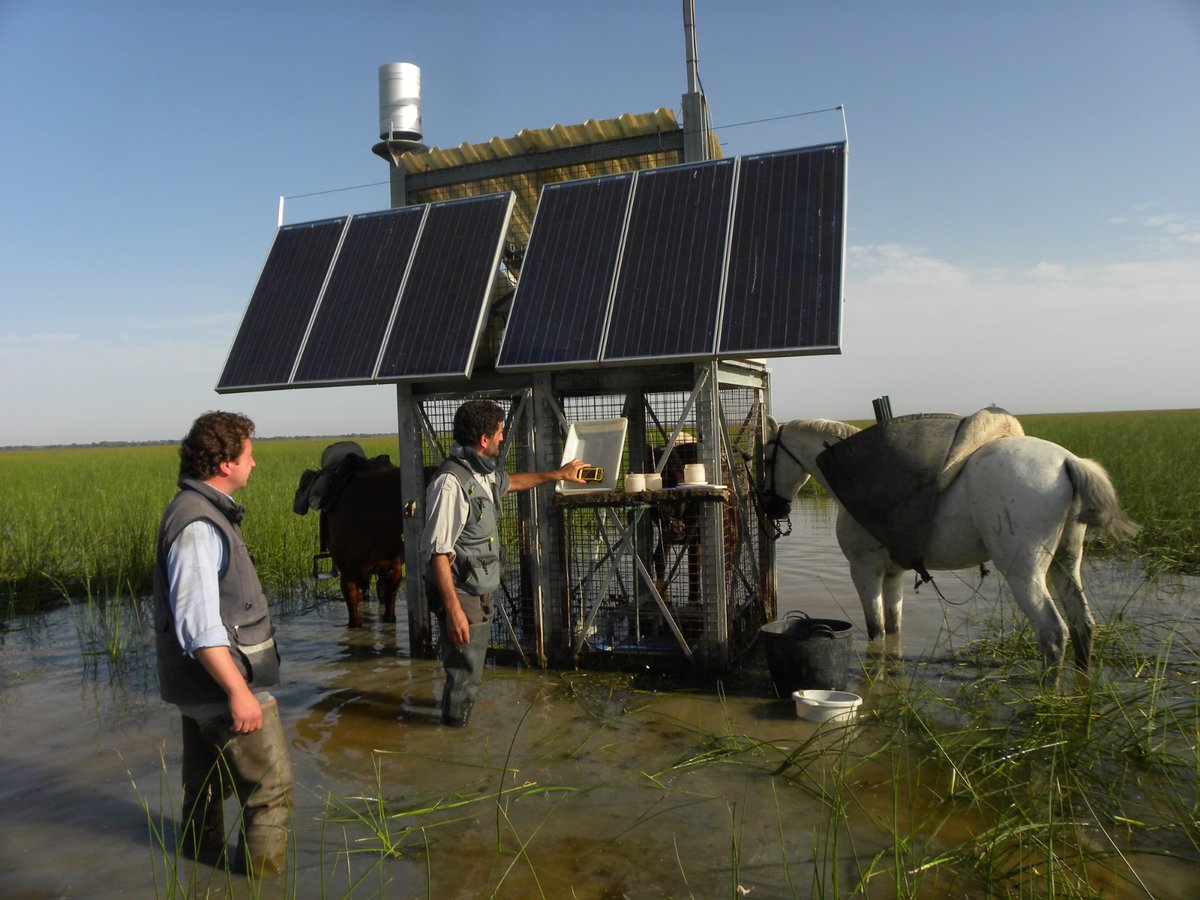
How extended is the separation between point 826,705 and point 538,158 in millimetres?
6309

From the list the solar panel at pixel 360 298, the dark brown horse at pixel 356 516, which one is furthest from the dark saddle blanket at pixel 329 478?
the solar panel at pixel 360 298

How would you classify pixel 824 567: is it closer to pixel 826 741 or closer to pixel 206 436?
pixel 826 741

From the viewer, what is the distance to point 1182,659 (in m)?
6.28

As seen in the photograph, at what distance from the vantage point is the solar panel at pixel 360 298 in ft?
24.0

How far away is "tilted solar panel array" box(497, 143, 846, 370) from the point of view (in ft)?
20.0

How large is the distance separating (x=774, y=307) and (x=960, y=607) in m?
4.46

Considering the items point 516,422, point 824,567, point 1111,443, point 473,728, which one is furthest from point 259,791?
point 1111,443

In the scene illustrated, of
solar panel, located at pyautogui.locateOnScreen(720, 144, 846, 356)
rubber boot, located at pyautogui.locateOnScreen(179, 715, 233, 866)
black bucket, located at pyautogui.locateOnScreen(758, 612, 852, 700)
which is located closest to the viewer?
rubber boot, located at pyautogui.locateOnScreen(179, 715, 233, 866)

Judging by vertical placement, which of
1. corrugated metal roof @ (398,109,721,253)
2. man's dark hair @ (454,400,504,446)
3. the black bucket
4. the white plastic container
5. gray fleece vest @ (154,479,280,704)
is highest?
corrugated metal roof @ (398,109,721,253)

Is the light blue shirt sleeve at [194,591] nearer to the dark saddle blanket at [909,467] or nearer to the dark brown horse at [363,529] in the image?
the dark saddle blanket at [909,467]

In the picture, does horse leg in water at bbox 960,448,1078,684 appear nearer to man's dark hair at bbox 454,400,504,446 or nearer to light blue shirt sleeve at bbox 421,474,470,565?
man's dark hair at bbox 454,400,504,446

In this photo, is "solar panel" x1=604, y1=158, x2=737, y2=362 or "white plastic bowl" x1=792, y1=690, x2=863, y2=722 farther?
"solar panel" x1=604, y1=158, x2=737, y2=362

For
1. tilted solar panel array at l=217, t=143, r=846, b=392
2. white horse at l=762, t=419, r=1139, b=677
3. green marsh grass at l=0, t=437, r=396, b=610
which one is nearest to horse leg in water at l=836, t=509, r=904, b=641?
white horse at l=762, t=419, r=1139, b=677

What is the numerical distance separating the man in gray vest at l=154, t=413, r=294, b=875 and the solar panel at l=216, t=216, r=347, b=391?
410cm
